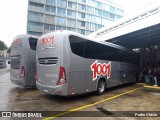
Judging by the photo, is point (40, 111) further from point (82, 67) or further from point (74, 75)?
point (82, 67)

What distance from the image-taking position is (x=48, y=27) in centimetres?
4819

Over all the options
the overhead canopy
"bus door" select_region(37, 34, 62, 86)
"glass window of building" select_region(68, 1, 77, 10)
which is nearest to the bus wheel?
"bus door" select_region(37, 34, 62, 86)

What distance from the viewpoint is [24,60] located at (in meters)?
10.4

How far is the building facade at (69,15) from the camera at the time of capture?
46469 millimetres

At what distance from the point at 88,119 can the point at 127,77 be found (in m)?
9.35

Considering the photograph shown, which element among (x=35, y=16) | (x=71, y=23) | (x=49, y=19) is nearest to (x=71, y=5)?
(x=71, y=23)

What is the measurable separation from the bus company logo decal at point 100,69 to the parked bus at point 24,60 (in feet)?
14.0

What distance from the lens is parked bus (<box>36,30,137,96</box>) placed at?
743cm

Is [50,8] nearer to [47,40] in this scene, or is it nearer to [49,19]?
[49,19]

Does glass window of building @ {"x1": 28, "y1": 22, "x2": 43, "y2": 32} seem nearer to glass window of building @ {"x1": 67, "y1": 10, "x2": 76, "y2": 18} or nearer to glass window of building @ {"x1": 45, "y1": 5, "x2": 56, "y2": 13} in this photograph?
glass window of building @ {"x1": 45, "y1": 5, "x2": 56, "y2": 13}

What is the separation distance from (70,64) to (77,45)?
3.54ft

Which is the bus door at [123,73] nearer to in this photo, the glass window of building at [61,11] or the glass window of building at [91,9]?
the glass window of building at [61,11]

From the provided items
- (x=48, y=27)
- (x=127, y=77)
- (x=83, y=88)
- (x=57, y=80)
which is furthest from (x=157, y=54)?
(x=48, y=27)

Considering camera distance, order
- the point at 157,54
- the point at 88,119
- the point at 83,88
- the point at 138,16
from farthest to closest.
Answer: the point at 157,54 < the point at 138,16 < the point at 83,88 < the point at 88,119
